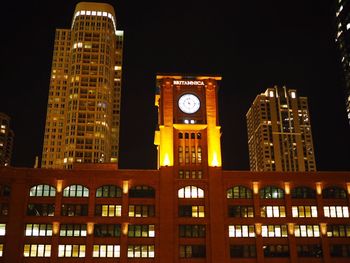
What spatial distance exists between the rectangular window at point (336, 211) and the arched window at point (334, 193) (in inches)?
82.4

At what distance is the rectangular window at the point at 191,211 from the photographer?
8194 centimetres

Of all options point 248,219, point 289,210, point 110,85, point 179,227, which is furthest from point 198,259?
point 110,85

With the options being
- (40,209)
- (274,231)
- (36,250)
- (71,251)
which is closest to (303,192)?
(274,231)

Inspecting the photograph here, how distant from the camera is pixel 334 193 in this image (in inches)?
3364

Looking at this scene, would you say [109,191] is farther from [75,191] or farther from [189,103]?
[189,103]

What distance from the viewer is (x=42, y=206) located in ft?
263

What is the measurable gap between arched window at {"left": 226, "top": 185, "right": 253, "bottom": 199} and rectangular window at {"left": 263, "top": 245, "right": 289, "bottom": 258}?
385 inches

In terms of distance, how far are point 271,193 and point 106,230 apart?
31.6m

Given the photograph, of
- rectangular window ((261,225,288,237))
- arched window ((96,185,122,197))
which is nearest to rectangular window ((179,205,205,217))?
rectangular window ((261,225,288,237))

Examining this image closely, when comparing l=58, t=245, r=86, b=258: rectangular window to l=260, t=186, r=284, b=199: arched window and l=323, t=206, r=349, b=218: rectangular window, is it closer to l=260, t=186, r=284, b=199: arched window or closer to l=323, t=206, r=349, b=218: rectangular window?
l=260, t=186, r=284, b=199: arched window

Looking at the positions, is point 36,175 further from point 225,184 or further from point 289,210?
point 289,210

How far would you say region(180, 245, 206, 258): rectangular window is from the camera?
7950 cm

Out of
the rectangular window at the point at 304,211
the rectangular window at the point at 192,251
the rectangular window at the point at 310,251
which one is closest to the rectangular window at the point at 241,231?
the rectangular window at the point at 192,251

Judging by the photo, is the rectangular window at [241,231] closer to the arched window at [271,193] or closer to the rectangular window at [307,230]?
the arched window at [271,193]
